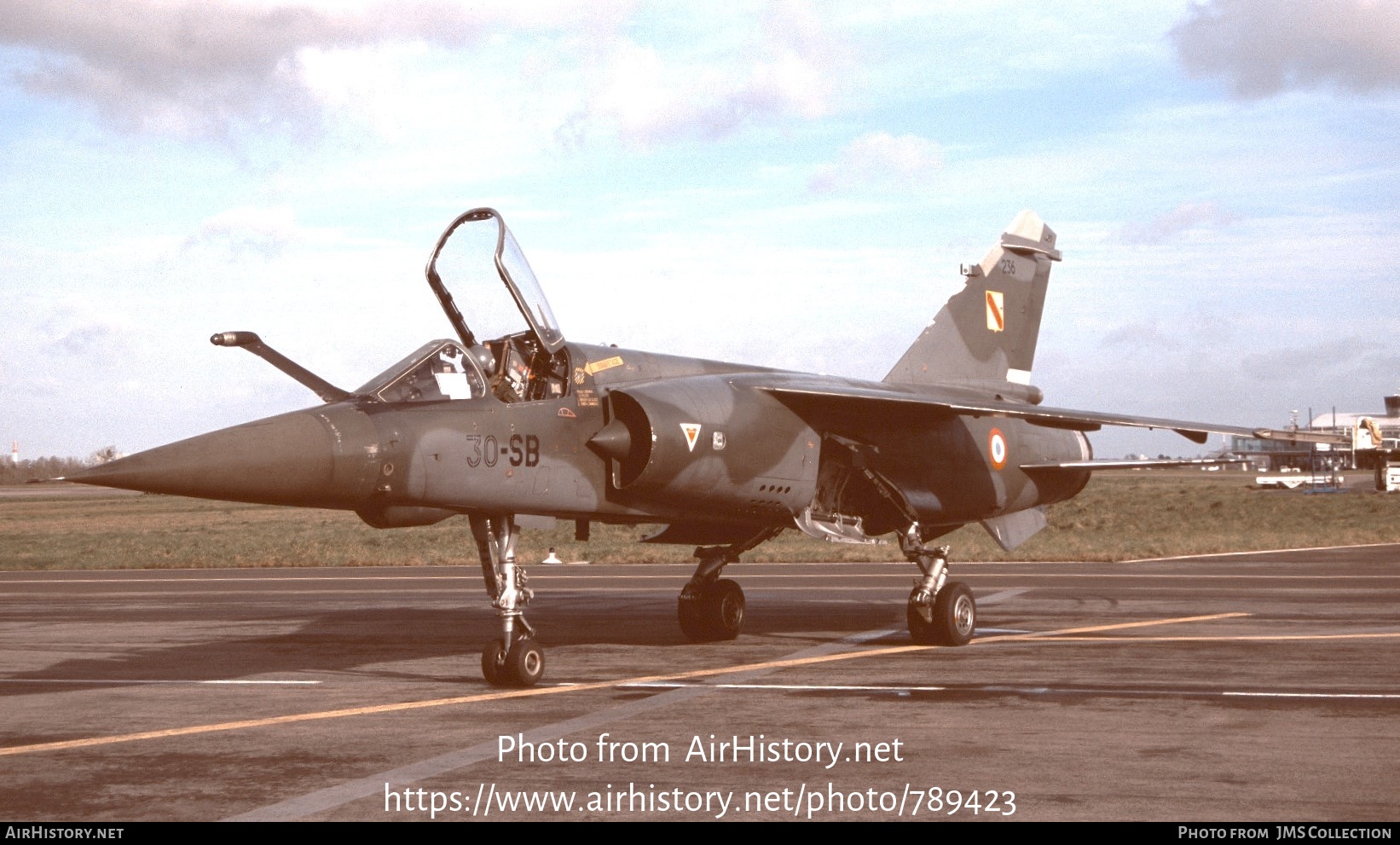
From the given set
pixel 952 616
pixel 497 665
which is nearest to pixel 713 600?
pixel 952 616

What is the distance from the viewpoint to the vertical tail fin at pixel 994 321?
17.8 m

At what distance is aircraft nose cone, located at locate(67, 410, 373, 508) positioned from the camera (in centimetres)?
936

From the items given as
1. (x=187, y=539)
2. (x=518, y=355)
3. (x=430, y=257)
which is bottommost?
(x=187, y=539)

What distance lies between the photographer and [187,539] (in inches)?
1695

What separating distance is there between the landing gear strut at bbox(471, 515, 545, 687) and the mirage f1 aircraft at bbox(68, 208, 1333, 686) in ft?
0.06

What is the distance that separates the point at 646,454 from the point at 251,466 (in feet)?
12.6

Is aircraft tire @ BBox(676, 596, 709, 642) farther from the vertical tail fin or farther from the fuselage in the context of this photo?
the vertical tail fin

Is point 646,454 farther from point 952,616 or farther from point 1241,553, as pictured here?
point 1241,553

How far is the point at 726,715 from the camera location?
10141 millimetres

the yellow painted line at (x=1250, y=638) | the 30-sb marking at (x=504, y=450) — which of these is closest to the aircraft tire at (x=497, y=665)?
the 30-sb marking at (x=504, y=450)

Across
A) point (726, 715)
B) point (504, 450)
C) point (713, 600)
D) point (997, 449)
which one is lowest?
point (726, 715)

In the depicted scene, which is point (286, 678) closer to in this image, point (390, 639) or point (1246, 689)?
point (390, 639)
